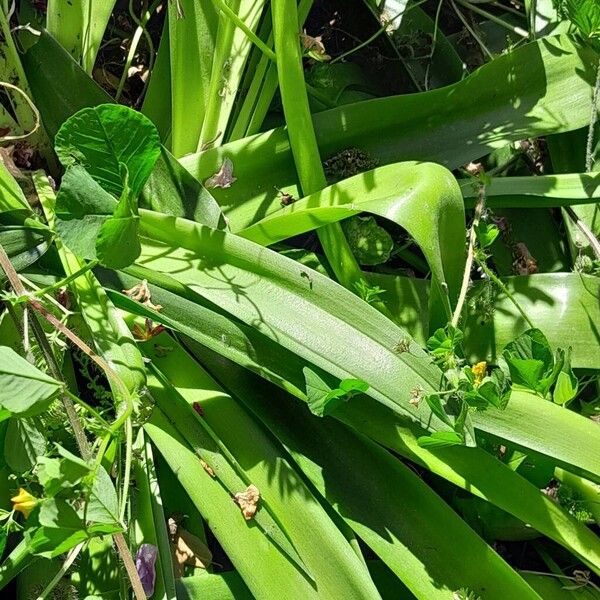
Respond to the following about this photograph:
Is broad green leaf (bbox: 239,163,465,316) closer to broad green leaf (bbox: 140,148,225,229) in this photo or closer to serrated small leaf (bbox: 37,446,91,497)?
broad green leaf (bbox: 140,148,225,229)

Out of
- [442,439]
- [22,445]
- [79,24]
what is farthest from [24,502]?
[79,24]

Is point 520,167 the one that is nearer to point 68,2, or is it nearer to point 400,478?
point 400,478

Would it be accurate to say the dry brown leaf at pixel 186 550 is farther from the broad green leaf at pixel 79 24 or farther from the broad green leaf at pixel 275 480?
the broad green leaf at pixel 79 24

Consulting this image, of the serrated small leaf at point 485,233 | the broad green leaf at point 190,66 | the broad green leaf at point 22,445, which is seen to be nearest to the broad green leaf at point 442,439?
the serrated small leaf at point 485,233

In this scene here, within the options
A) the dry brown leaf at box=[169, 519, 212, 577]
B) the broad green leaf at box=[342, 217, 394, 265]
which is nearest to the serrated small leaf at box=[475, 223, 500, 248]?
the broad green leaf at box=[342, 217, 394, 265]

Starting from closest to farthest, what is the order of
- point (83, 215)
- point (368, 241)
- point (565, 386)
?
point (83, 215), point (565, 386), point (368, 241)

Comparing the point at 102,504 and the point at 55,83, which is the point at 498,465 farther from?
the point at 55,83
